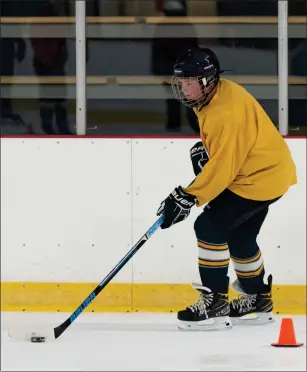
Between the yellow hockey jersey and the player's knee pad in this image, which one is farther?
the player's knee pad

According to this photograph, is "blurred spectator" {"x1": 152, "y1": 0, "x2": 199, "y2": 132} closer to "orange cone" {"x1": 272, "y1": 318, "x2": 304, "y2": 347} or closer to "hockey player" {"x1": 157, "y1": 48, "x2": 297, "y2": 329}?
"hockey player" {"x1": 157, "y1": 48, "x2": 297, "y2": 329}

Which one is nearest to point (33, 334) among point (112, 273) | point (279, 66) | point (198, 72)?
point (112, 273)

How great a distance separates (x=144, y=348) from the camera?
4.54 metres

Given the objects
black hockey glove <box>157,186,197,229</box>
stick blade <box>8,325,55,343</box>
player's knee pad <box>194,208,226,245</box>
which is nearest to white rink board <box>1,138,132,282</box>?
stick blade <box>8,325,55,343</box>

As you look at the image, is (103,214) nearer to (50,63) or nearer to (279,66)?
(50,63)

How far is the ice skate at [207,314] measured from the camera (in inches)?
180

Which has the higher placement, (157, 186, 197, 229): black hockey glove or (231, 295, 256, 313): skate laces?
(157, 186, 197, 229): black hockey glove

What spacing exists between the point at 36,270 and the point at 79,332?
0.61 meters

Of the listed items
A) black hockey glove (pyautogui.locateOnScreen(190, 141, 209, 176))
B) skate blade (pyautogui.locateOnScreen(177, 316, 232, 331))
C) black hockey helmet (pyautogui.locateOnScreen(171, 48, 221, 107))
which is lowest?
skate blade (pyautogui.locateOnScreen(177, 316, 232, 331))

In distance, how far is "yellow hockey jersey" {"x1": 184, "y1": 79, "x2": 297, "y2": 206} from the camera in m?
4.26

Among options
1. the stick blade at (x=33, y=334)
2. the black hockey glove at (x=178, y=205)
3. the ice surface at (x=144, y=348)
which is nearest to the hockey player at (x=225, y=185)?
the black hockey glove at (x=178, y=205)

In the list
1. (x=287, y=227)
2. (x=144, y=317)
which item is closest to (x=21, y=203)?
(x=144, y=317)

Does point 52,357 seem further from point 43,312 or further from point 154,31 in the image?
point 154,31

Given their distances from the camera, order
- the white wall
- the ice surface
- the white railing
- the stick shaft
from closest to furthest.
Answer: the ice surface < the stick shaft < the white wall < the white railing
